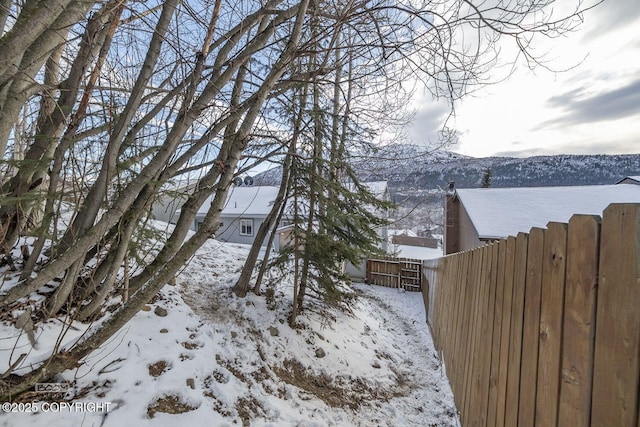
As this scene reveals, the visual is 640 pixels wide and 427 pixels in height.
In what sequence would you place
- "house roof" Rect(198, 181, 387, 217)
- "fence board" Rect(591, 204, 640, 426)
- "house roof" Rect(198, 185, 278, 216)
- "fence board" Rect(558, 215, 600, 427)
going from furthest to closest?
"house roof" Rect(198, 185, 278, 216)
"house roof" Rect(198, 181, 387, 217)
"fence board" Rect(558, 215, 600, 427)
"fence board" Rect(591, 204, 640, 426)

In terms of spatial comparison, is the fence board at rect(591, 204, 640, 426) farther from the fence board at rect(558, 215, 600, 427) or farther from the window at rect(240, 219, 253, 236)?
the window at rect(240, 219, 253, 236)

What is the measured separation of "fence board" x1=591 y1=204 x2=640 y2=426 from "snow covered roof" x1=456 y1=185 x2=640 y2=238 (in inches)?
320

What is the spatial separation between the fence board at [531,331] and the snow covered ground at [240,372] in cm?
229

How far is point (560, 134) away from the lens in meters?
5.17

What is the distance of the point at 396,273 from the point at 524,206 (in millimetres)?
5811

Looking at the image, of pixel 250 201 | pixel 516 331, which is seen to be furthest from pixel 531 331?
pixel 250 201

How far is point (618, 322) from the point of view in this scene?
97 centimetres

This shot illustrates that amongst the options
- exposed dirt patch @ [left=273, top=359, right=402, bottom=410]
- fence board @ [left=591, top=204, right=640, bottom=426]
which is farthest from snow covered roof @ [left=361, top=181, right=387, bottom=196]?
fence board @ [left=591, top=204, right=640, bottom=426]

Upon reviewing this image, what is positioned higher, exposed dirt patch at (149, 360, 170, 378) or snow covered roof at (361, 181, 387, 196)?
snow covered roof at (361, 181, 387, 196)

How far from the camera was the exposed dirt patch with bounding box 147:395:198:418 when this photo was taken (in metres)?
2.53

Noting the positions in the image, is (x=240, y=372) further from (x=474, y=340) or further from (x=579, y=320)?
(x=579, y=320)

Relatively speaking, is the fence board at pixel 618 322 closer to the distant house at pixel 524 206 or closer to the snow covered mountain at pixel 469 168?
the snow covered mountain at pixel 469 168

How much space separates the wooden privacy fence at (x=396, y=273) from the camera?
13320 mm

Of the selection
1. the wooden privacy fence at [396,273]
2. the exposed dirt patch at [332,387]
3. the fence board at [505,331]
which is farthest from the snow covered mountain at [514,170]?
the fence board at [505,331]
